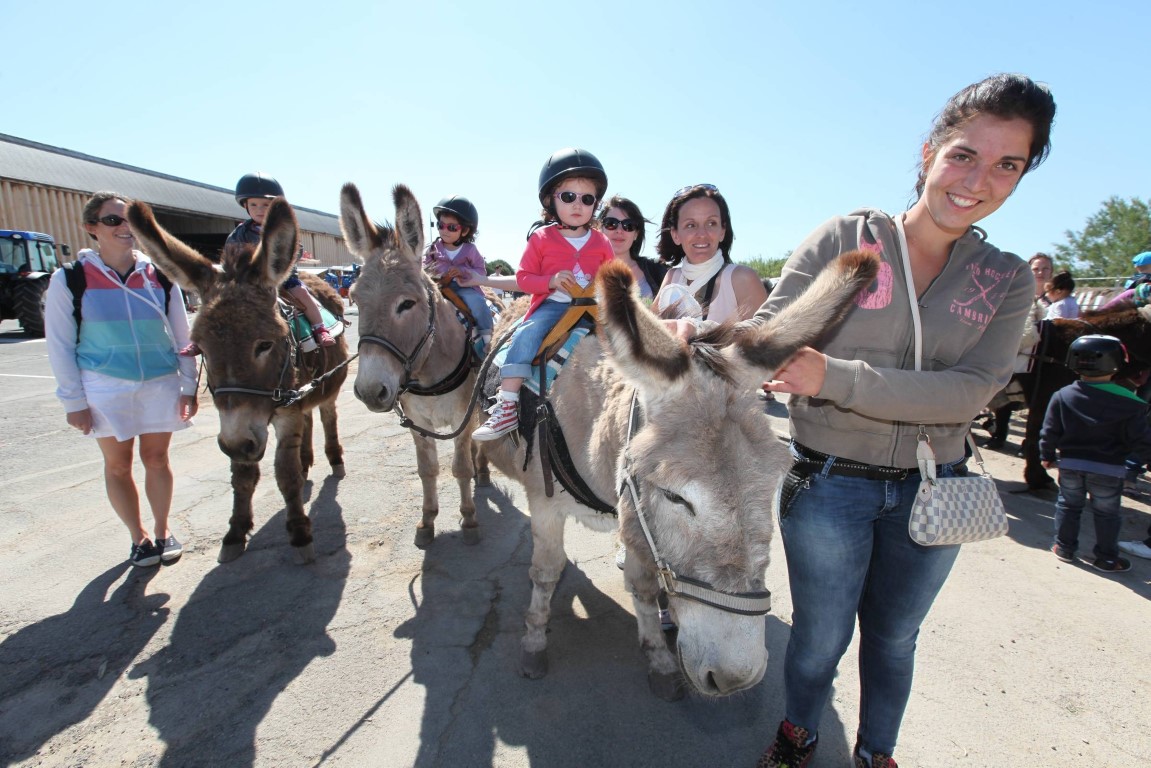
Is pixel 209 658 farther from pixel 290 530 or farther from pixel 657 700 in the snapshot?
pixel 657 700

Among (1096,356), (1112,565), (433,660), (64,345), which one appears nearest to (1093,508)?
(1112,565)

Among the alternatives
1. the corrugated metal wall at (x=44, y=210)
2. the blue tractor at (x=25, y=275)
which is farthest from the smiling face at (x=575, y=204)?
the corrugated metal wall at (x=44, y=210)

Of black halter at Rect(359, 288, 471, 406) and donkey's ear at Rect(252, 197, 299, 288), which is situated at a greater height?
donkey's ear at Rect(252, 197, 299, 288)

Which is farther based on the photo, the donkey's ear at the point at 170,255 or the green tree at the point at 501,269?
the green tree at the point at 501,269

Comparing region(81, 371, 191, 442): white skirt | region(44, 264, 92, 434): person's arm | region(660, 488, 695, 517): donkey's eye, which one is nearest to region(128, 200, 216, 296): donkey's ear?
region(44, 264, 92, 434): person's arm

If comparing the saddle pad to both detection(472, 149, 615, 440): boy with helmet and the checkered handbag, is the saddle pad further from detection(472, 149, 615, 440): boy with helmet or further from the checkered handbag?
the checkered handbag

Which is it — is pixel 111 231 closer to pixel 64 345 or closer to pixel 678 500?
pixel 64 345

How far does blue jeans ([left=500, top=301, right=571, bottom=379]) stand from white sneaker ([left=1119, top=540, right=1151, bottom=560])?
5.27 meters

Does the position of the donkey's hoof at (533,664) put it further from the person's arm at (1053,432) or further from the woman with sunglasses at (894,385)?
the person's arm at (1053,432)

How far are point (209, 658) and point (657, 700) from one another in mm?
2638

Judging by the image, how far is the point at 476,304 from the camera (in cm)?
457

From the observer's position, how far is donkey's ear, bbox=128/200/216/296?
3.13m

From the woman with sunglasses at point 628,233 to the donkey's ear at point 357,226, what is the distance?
2285mm

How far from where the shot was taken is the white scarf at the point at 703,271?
3.32m
